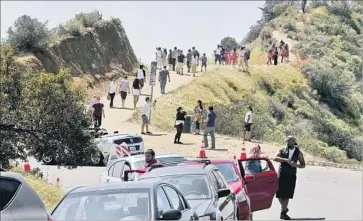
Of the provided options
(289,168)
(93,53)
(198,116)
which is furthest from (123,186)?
(93,53)

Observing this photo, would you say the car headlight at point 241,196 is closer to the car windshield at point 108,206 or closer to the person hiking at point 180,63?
the car windshield at point 108,206

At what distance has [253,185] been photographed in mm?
15961

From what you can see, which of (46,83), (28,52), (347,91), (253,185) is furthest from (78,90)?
(347,91)

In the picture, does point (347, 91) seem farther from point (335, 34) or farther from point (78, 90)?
point (78, 90)

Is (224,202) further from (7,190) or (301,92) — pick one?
(301,92)

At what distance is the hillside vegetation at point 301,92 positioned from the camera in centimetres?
4303

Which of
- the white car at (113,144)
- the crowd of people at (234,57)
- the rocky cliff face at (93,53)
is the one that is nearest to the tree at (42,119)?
the white car at (113,144)

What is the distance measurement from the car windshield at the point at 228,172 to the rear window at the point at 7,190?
722cm

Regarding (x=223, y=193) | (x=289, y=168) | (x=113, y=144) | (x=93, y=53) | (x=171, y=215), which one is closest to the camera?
(x=171, y=215)

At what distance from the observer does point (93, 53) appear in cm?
5434

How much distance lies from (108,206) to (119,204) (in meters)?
0.13

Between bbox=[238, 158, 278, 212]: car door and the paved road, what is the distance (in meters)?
1.58

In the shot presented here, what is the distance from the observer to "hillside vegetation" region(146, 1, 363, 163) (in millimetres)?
43031

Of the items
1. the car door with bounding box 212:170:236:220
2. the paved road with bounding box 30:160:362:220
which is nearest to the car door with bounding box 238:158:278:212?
the paved road with bounding box 30:160:362:220
